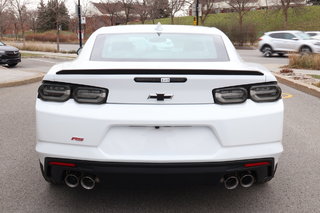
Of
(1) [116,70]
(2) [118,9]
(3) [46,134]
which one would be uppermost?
(2) [118,9]

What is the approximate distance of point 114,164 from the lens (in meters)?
2.78

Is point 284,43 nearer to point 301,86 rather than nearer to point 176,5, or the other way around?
point 301,86

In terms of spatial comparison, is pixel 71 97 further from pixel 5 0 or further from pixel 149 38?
pixel 5 0

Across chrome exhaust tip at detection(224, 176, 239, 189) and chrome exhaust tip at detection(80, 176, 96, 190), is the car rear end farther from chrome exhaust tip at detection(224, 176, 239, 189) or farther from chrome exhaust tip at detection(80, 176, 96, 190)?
chrome exhaust tip at detection(224, 176, 239, 189)

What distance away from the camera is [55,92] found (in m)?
A: 2.93

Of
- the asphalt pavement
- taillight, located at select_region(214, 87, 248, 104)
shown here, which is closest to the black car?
the asphalt pavement

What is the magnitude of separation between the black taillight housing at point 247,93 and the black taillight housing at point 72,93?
84 centimetres

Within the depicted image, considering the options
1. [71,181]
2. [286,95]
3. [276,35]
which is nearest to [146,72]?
[71,181]

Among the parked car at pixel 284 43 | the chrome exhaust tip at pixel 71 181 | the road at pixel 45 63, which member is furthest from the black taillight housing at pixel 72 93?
the parked car at pixel 284 43

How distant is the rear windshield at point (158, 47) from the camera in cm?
347

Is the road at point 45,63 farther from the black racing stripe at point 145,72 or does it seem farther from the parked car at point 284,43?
the black racing stripe at point 145,72

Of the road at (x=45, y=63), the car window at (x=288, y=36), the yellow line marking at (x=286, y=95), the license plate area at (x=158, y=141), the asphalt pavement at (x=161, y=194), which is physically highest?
the car window at (x=288, y=36)

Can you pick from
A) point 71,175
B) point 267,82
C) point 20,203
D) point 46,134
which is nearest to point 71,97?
point 46,134

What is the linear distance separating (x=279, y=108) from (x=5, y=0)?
4501 centimetres
